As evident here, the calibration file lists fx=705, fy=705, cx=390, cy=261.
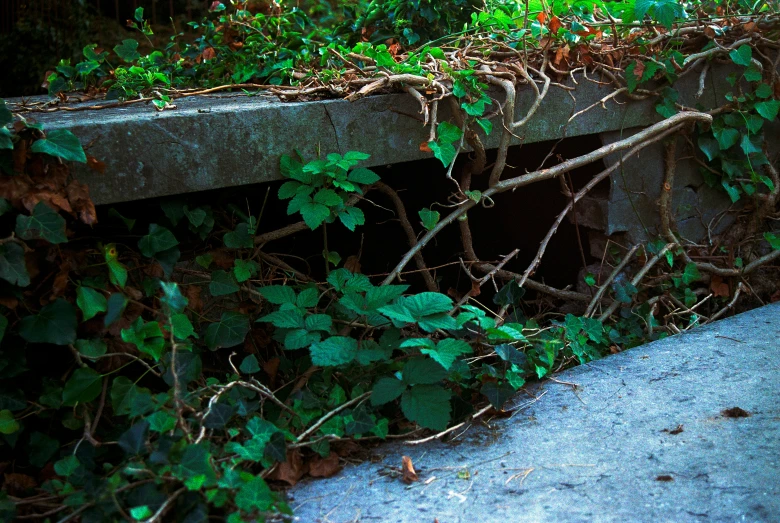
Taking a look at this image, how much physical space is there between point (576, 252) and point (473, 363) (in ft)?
4.69

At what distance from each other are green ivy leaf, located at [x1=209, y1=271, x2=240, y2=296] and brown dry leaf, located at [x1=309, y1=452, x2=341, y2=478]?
638 millimetres

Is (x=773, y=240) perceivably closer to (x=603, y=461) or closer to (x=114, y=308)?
(x=603, y=461)

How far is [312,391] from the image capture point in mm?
2084

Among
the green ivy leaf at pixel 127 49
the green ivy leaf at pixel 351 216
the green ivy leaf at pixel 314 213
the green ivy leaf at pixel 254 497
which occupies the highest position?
the green ivy leaf at pixel 127 49

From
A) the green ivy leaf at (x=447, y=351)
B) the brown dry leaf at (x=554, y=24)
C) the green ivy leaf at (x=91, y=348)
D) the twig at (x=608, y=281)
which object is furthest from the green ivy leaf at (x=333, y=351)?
the brown dry leaf at (x=554, y=24)

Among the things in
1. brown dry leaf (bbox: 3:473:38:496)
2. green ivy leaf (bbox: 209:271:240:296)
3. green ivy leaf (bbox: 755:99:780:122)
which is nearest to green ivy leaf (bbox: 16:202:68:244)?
green ivy leaf (bbox: 209:271:240:296)

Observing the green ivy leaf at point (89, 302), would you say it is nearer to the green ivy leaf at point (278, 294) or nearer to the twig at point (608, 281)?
the green ivy leaf at point (278, 294)

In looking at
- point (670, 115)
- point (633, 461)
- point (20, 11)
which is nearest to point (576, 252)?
point (670, 115)

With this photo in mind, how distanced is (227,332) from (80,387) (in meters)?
0.45

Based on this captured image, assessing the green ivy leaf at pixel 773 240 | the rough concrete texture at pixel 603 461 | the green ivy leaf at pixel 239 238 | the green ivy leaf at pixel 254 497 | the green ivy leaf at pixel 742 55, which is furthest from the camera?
the green ivy leaf at pixel 773 240

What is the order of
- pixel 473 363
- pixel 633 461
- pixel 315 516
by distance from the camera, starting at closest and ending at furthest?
pixel 315 516 < pixel 633 461 < pixel 473 363

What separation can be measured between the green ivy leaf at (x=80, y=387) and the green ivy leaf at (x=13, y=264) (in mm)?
277

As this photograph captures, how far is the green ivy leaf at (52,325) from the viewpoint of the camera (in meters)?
1.80

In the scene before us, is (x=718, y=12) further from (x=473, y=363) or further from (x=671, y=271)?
(x=473, y=363)
